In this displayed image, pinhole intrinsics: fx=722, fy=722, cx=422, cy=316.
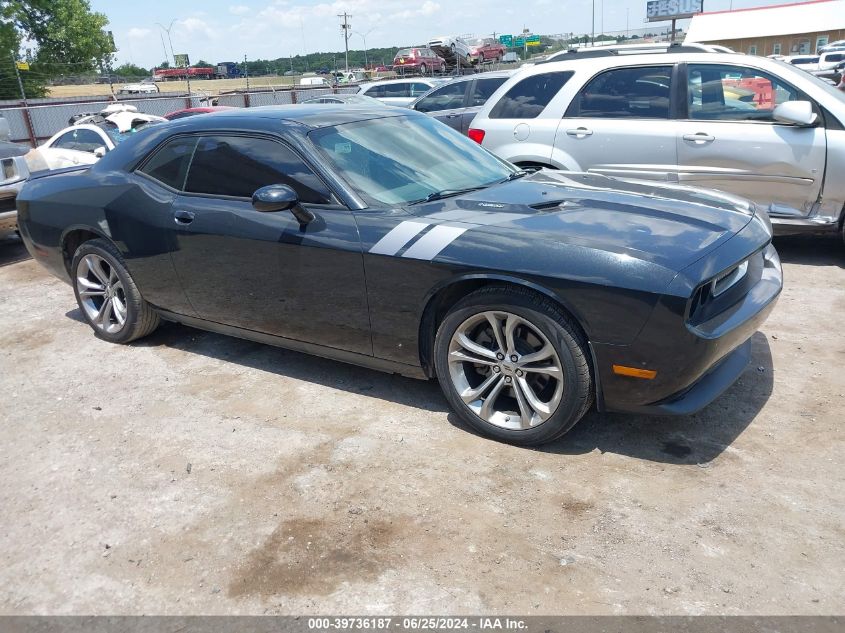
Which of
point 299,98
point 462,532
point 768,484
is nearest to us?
point 462,532

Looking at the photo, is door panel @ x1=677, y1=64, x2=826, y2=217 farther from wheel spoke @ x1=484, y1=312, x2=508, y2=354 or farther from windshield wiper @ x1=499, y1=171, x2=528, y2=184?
wheel spoke @ x1=484, y1=312, x2=508, y2=354

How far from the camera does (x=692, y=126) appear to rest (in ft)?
20.1

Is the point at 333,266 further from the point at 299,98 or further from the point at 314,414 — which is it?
the point at 299,98

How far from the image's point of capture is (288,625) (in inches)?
96.7

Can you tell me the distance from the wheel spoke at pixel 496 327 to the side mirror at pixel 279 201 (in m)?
1.14

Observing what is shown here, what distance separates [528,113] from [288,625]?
5.48 meters

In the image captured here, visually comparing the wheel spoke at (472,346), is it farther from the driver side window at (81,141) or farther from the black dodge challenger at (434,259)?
the driver side window at (81,141)

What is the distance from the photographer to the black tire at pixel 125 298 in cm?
489

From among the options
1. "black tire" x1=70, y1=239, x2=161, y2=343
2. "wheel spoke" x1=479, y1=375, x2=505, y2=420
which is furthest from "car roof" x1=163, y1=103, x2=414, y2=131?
"wheel spoke" x1=479, y1=375, x2=505, y2=420

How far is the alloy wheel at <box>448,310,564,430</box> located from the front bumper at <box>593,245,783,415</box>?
0.24 m

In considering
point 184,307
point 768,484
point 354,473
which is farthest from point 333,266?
point 768,484

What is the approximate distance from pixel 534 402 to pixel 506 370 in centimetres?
20

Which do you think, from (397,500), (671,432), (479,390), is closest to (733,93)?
(671,432)

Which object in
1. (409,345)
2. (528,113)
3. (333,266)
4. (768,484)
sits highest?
(528,113)
